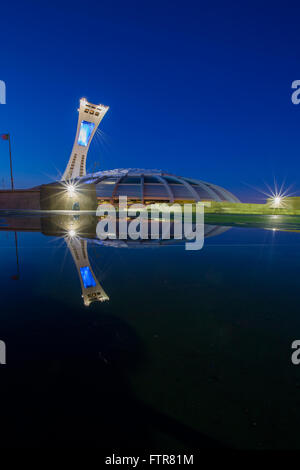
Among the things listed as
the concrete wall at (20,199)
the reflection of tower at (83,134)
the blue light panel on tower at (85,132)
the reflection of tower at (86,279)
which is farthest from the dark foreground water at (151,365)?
the blue light panel on tower at (85,132)

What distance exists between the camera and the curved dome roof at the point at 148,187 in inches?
2060

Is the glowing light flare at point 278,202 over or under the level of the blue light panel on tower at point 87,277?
over

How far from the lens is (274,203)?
113ft

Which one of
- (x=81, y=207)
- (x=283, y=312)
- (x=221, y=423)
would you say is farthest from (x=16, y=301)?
(x=81, y=207)

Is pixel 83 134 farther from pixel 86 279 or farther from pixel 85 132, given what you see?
pixel 86 279

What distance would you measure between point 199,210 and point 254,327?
30.3 metres

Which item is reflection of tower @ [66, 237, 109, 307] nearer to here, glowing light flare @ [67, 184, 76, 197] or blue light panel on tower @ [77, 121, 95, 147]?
glowing light flare @ [67, 184, 76, 197]

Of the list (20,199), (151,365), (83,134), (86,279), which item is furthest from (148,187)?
(83,134)

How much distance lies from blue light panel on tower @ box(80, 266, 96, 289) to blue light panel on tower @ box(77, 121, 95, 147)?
98814mm

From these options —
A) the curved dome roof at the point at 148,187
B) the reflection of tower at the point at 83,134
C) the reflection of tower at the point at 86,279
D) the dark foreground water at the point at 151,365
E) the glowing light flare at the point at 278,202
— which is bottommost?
the dark foreground water at the point at 151,365

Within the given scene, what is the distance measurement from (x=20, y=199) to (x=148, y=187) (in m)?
26.8

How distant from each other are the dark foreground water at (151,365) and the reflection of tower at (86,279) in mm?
182

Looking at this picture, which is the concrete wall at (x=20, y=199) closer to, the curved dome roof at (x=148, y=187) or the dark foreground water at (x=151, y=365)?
the curved dome roof at (x=148, y=187)

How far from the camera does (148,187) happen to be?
54.3 m
